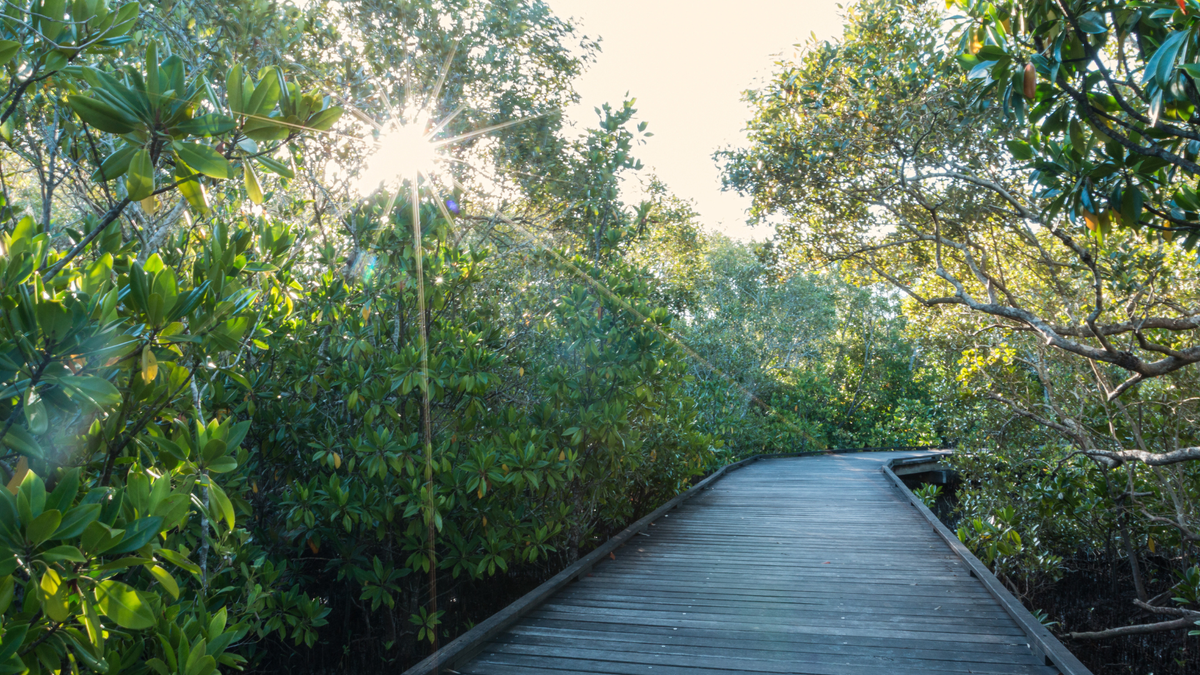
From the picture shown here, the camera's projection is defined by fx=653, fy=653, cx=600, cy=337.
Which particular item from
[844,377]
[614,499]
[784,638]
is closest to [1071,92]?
[784,638]

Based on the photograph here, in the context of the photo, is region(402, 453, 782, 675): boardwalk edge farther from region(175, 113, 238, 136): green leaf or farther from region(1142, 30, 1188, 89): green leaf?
region(1142, 30, 1188, 89): green leaf

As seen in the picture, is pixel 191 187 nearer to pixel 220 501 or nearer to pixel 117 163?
pixel 117 163

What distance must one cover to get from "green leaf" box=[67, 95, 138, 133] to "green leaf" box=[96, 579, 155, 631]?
3.02ft

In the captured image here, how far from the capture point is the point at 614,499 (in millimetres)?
6477

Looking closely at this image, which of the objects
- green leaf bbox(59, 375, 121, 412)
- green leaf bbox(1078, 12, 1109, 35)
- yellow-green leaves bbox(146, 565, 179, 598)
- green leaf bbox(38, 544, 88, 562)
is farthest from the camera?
green leaf bbox(1078, 12, 1109, 35)

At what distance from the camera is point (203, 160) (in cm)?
138

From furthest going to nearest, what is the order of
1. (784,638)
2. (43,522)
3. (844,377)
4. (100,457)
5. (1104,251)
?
(844,377) < (1104,251) < (784,638) < (100,457) < (43,522)

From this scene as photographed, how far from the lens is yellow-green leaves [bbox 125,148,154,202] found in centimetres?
139

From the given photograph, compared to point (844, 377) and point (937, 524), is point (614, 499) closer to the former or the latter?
point (937, 524)

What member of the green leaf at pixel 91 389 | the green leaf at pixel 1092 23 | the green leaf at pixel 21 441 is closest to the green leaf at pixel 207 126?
the green leaf at pixel 91 389

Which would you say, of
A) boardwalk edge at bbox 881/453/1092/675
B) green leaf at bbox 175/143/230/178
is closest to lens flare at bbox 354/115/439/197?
green leaf at bbox 175/143/230/178

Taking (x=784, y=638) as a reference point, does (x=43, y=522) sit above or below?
above

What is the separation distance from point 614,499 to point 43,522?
563 centimetres

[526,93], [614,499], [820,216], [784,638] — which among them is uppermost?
[526,93]
